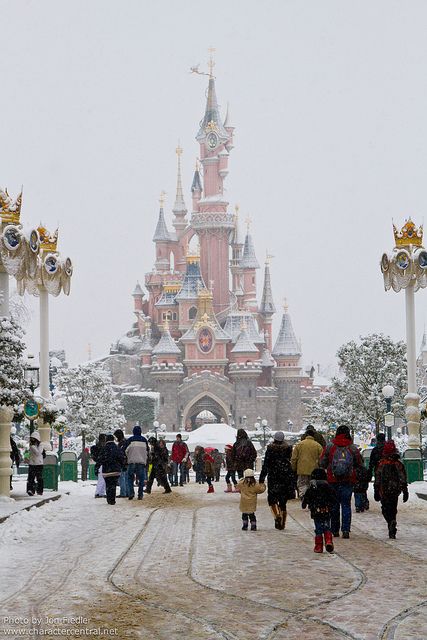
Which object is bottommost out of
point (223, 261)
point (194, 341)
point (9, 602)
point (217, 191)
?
point (9, 602)

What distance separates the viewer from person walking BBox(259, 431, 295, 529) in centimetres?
1473

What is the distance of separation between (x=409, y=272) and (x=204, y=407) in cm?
A: 7399

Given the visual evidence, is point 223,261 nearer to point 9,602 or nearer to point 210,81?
point 210,81

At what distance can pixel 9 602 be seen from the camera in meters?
8.91

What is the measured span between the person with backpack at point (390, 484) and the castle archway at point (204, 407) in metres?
86.4

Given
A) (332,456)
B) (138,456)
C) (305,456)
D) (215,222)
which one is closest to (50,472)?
(138,456)

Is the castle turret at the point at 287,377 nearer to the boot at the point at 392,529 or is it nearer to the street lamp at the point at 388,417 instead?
the street lamp at the point at 388,417

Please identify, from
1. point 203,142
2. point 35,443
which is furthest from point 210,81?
point 35,443

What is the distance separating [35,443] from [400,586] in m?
13.5

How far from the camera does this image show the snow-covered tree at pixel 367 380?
5525cm

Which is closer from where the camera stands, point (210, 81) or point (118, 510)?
point (118, 510)

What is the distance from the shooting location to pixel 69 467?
33.0m

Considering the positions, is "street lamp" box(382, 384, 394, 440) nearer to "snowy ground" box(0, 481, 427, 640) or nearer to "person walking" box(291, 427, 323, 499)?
"person walking" box(291, 427, 323, 499)

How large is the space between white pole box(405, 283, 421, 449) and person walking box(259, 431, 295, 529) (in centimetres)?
1346
